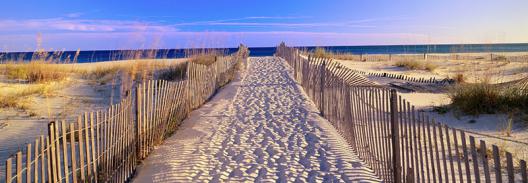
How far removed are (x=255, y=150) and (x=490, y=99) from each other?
500 cm

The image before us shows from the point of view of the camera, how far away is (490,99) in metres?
9.11

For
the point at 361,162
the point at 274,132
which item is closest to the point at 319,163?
the point at 361,162

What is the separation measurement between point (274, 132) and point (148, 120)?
2365mm

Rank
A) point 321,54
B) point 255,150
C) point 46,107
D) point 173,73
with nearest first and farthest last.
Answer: point 255,150 → point 46,107 → point 173,73 → point 321,54

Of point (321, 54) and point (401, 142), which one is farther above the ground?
point (321, 54)

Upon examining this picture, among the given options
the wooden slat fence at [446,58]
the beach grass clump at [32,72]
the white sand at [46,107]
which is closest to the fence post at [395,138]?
the white sand at [46,107]

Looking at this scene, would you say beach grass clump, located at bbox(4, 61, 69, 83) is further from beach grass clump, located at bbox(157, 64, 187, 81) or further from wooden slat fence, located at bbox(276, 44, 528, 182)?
wooden slat fence, located at bbox(276, 44, 528, 182)

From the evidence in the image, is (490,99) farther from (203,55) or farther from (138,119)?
(203,55)

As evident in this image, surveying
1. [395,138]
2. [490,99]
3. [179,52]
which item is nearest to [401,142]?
[395,138]

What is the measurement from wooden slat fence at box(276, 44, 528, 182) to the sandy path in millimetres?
276

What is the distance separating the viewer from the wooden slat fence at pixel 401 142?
3689mm

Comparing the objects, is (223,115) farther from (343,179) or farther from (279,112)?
(343,179)

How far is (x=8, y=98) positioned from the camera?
35.7 ft

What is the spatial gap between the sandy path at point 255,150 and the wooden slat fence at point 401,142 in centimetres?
28
